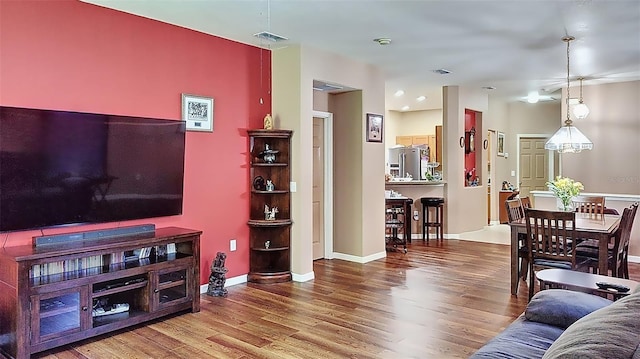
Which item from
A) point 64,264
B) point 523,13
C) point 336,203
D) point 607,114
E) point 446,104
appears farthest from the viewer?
point 446,104

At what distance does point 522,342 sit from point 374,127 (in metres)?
4.32

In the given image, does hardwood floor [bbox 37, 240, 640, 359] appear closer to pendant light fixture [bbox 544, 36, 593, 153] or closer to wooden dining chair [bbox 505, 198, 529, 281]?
wooden dining chair [bbox 505, 198, 529, 281]

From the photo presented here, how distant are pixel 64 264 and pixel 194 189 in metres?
1.46

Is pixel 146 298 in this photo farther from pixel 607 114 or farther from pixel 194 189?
pixel 607 114

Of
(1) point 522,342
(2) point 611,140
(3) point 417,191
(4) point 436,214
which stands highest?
(2) point 611,140

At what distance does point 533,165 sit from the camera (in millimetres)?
10359

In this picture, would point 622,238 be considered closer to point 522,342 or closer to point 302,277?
point 522,342

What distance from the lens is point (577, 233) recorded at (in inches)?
163

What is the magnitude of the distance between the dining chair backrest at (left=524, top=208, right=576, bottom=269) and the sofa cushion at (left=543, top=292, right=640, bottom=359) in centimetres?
289

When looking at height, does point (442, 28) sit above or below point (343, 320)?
above

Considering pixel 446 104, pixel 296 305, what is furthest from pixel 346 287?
pixel 446 104

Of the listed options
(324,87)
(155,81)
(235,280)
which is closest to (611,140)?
(324,87)

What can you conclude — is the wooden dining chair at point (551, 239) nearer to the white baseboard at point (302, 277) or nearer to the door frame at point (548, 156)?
the white baseboard at point (302, 277)

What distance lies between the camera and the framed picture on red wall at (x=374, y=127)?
6.13m
